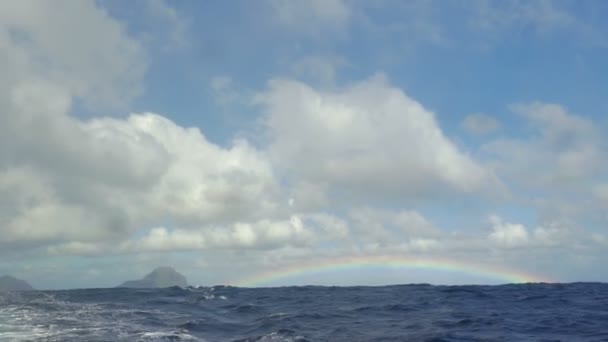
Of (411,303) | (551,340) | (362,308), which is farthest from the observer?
(411,303)

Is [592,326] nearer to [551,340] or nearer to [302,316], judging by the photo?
[551,340]

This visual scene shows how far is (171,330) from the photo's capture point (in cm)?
3266

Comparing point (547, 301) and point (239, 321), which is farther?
point (547, 301)

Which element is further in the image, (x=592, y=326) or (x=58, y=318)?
(x=58, y=318)

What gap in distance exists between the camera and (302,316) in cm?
4053

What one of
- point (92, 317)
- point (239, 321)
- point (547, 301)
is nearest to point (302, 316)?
point (239, 321)

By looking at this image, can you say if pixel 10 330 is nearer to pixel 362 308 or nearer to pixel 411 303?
pixel 362 308

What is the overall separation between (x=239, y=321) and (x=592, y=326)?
79.8ft

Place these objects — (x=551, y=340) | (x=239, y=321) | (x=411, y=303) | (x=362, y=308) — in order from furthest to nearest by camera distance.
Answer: (x=411, y=303), (x=362, y=308), (x=239, y=321), (x=551, y=340)

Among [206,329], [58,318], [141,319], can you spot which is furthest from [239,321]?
[58,318]

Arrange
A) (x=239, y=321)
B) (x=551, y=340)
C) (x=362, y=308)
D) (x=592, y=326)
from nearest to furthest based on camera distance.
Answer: (x=551, y=340) → (x=592, y=326) → (x=239, y=321) → (x=362, y=308)

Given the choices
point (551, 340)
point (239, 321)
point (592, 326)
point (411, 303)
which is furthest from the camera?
point (411, 303)

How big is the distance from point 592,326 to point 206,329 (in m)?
25.2

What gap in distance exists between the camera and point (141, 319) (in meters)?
38.8
